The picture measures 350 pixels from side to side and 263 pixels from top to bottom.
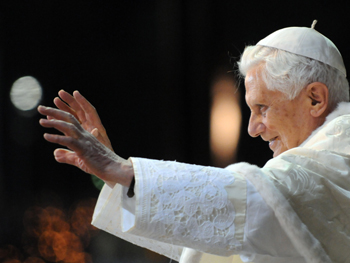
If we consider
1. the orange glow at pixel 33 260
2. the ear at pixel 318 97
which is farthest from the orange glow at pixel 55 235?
the ear at pixel 318 97

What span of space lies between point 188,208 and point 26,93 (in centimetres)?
241

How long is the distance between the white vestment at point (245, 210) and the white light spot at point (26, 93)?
2.03m

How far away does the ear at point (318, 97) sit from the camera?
5.94 feet

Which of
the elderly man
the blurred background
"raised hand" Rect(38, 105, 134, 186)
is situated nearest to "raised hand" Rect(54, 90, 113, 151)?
the elderly man

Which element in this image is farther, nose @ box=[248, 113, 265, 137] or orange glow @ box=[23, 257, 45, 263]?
orange glow @ box=[23, 257, 45, 263]

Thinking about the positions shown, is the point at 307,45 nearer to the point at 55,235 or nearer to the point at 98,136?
the point at 98,136

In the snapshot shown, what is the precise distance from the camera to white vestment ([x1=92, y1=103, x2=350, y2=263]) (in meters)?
1.17

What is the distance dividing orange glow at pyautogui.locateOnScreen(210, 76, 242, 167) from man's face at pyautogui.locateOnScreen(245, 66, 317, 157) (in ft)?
6.21

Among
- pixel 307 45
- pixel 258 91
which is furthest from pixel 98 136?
pixel 307 45

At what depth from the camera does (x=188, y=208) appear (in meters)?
1.18

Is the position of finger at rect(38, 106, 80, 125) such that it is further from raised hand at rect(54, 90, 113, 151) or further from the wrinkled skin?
raised hand at rect(54, 90, 113, 151)

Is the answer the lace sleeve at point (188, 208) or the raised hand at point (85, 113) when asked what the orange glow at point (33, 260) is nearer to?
the raised hand at point (85, 113)

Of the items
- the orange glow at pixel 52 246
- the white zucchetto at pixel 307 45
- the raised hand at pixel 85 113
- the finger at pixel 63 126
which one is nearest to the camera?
the finger at pixel 63 126

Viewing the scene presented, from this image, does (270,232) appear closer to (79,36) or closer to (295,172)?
(295,172)
